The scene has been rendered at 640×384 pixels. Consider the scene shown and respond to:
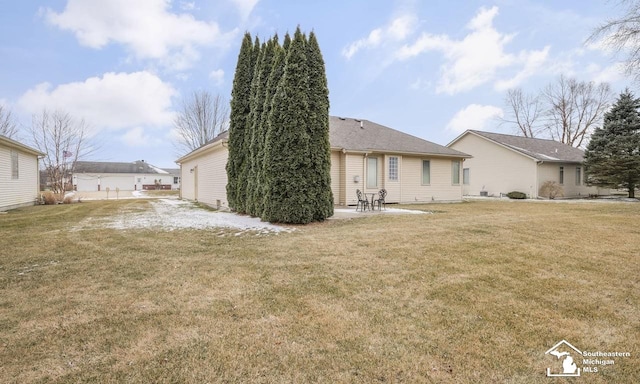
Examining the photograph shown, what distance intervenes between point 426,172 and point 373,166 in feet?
11.5

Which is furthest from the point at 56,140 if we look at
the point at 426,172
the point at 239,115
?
the point at 426,172

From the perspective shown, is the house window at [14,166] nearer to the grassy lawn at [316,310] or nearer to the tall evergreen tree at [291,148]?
the grassy lawn at [316,310]

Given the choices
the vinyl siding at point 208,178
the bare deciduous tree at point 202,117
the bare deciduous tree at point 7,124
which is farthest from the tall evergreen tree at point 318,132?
the bare deciduous tree at point 7,124

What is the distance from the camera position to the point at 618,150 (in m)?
19.2

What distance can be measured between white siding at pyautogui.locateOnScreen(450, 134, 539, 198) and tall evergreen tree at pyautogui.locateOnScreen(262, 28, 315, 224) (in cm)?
1638

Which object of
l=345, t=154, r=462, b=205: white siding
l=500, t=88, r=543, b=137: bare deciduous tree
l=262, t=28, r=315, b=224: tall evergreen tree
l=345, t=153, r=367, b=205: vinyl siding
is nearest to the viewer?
l=262, t=28, r=315, b=224: tall evergreen tree

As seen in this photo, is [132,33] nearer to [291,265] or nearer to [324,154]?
[324,154]

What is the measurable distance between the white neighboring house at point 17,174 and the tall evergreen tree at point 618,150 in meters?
29.6

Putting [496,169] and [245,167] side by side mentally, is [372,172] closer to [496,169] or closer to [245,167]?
[245,167]

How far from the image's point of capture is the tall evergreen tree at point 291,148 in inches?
353

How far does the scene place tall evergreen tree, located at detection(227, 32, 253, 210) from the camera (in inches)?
464

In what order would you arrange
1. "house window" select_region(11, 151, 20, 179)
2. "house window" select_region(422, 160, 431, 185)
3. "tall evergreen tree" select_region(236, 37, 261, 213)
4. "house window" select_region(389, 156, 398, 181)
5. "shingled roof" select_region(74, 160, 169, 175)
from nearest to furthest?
"tall evergreen tree" select_region(236, 37, 261, 213) → "house window" select_region(11, 151, 20, 179) → "house window" select_region(389, 156, 398, 181) → "house window" select_region(422, 160, 431, 185) → "shingled roof" select_region(74, 160, 169, 175)

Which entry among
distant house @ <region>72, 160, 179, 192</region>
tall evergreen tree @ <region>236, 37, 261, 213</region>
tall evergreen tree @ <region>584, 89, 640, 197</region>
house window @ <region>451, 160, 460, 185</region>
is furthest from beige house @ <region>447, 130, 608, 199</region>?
distant house @ <region>72, 160, 179, 192</region>

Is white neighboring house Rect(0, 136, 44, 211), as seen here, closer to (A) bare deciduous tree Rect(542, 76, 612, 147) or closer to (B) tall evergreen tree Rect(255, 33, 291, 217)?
(B) tall evergreen tree Rect(255, 33, 291, 217)
